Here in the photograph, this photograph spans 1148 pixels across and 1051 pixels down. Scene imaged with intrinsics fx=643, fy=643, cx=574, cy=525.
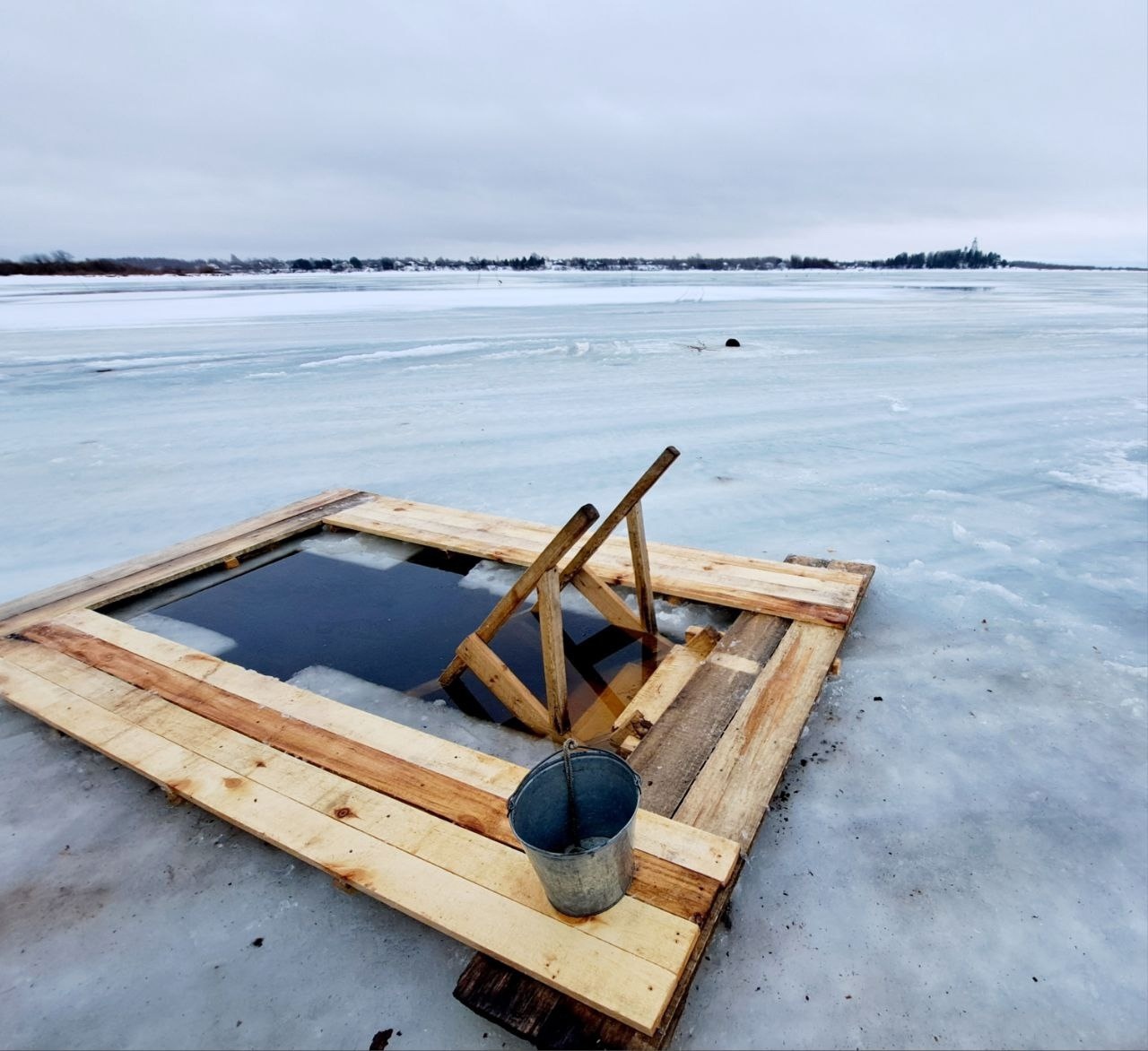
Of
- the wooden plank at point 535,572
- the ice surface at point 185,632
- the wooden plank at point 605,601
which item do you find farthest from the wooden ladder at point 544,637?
the ice surface at point 185,632

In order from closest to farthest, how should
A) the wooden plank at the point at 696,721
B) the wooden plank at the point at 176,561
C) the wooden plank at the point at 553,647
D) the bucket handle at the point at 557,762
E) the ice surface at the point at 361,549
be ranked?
the bucket handle at the point at 557,762 < the wooden plank at the point at 696,721 < the wooden plank at the point at 553,647 < the wooden plank at the point at 176,561 < the ice surface at the point at 361,549

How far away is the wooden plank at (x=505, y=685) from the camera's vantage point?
3.18 m

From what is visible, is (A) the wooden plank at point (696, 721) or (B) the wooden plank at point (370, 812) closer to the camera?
(B) the wooden plank at point (370, 812)

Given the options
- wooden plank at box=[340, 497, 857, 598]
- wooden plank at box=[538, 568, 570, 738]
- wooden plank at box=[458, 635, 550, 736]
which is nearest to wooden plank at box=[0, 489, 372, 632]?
wooden plank at box=[340, 497, 857, 598]

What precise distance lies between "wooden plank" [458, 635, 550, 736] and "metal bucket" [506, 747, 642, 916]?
35.4 inches

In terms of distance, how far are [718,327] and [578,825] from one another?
18.1 meters

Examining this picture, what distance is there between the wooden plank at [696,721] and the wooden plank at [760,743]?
47mm

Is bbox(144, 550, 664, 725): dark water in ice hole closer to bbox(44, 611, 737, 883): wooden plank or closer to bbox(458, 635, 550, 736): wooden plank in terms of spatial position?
bbox(458, 635, 550, 736): wooden plank

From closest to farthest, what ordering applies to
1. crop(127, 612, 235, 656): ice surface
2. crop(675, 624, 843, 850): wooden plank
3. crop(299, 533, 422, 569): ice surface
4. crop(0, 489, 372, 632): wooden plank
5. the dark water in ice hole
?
1. crop(675, 624, 843, 850): wooden plank
2. the dark water in ice hole
3. crop(127, 612, 235, 656): ice surface
4. crop(0, 489, 372, 632): wooden plank
5. crop(299, 533, 422, 569): ice surface

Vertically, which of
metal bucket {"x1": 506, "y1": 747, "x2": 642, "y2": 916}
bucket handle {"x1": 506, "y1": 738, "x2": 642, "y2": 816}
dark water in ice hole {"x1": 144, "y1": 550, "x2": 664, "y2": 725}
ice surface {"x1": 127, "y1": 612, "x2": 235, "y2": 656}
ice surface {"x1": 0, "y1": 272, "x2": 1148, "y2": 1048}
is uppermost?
bucket handle {"x1": 506, "y1": 738, "x2": 642, "y2": 816}

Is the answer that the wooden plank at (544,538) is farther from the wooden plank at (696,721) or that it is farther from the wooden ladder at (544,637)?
the wooden ladder at (544,637)

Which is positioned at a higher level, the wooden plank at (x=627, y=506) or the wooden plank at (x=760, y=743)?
the wooden plank at (x=627, y=506)

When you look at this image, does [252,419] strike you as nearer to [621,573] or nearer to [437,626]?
[437,626]

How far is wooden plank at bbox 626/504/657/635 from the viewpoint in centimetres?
365
